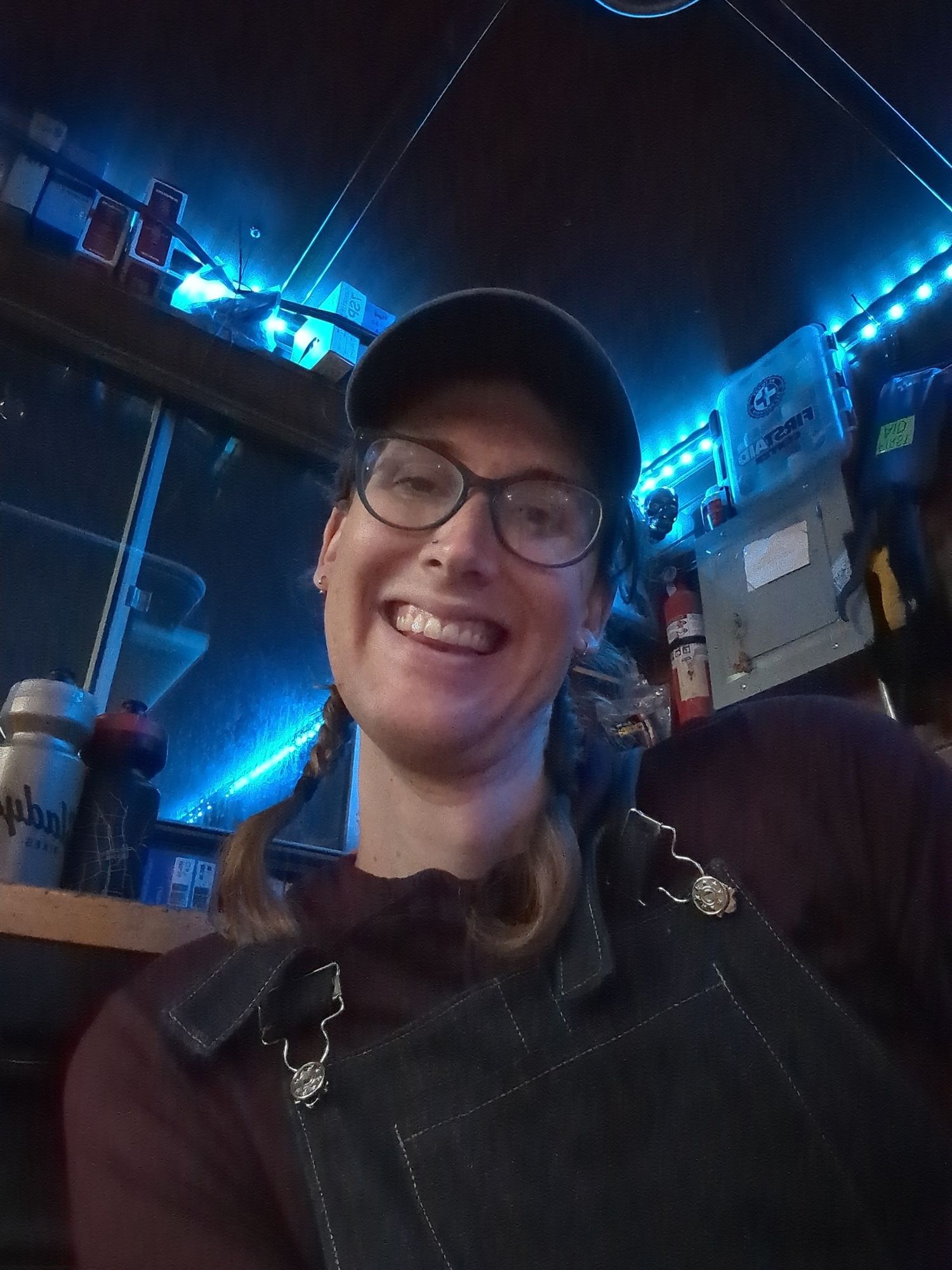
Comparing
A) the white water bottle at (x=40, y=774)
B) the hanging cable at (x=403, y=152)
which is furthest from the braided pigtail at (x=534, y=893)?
the hanging cable at (x=403, y=152)

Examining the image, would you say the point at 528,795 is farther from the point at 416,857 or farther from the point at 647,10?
the point at 647,10

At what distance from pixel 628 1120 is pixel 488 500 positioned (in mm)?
486

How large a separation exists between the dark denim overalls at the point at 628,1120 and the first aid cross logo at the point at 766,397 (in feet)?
4.39

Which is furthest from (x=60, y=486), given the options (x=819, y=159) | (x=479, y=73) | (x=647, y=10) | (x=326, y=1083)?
(x=819, y=159)

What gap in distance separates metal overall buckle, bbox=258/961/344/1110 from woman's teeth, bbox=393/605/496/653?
27 cm

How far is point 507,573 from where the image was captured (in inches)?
28.8

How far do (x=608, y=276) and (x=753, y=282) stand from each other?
0.29 meters

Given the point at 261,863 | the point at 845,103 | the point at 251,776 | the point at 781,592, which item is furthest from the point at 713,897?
the point at 845,103

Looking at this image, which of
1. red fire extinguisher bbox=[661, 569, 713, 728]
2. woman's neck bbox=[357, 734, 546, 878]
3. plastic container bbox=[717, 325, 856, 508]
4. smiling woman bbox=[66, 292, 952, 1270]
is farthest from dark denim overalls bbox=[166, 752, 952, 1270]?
plastic container bbox=[717, 325, 856, 508]

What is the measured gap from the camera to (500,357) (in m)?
0.78

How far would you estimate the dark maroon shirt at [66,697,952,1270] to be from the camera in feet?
1.98

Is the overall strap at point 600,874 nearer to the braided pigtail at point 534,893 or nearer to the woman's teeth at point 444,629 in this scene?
the braided pigtail at point 534,893

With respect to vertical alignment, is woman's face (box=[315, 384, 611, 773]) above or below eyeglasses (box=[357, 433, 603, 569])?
below

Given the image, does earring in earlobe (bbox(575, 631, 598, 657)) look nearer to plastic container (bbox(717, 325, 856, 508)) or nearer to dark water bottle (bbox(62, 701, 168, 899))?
dark water bottle (bbox(62, 701, 168, 899))
